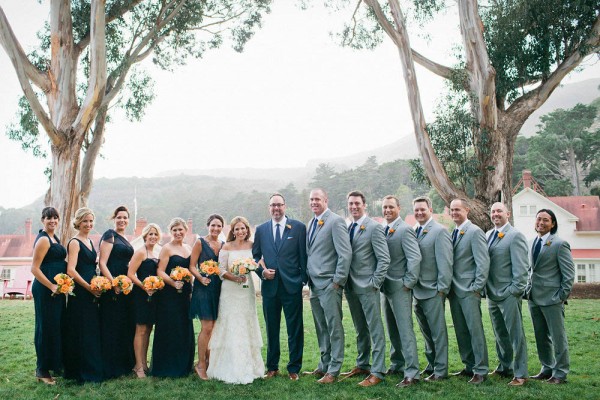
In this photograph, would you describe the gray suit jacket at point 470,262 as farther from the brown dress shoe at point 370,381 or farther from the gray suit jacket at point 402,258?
the brown dress shoe at point 370,381

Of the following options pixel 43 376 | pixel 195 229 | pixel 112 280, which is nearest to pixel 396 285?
pixel 112 280

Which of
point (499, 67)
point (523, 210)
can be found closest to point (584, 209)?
point (523, 210)

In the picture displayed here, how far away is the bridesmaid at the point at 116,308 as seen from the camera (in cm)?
696

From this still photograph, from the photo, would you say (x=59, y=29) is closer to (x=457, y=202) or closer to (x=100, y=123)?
(x=100, y=123)

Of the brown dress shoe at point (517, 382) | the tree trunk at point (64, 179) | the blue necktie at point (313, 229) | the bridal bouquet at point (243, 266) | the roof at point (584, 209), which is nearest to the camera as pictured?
the brown dress shoe at point (517, 382)

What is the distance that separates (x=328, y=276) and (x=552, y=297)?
9.03 ft

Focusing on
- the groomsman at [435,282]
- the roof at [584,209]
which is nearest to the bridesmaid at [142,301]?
the groomsman at [435,282]

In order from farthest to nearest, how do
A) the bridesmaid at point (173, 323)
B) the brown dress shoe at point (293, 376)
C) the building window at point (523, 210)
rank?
the building window at point (523, 210) → the bridesmaid at point (173, 323) → the brown dress shoe at point (293, 376)

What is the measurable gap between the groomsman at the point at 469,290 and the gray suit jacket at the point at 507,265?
0.19 meters

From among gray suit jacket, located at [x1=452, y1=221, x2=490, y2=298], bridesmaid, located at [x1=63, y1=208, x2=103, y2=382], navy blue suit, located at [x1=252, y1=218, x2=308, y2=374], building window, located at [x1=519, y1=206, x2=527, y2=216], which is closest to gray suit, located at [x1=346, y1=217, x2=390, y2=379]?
navy blue suit, located at [x1=252, y1=218, x2=308, y2=374]

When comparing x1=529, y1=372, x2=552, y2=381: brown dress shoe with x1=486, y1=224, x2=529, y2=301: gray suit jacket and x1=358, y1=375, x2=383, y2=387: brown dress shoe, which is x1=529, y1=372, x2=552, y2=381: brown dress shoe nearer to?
x1=486, y1=224, x2=529, y2=301: gray suit jacket

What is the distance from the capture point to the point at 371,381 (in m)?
6.41

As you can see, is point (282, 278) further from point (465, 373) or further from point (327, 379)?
point (465, 373)

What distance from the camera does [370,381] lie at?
6.41m
